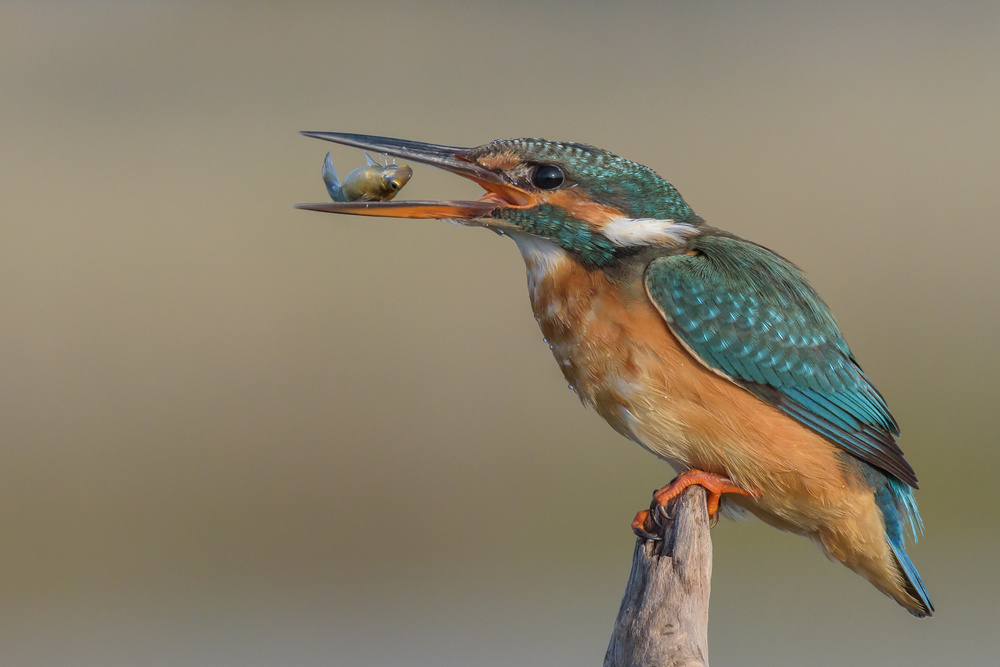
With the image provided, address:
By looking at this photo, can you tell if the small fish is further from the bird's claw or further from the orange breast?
the bird's claw

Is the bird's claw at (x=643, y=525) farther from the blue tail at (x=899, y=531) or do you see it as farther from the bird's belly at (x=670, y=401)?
the blue tail at (x=899, y=531)

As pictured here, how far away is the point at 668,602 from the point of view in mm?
2256

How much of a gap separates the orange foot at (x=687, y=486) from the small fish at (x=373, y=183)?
1.06 metres

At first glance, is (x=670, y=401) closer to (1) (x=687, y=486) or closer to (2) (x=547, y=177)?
(1) (x=687, y=486)

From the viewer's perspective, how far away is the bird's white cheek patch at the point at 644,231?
2.69 metres

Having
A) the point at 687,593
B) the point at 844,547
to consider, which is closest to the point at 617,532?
the point at 844,547

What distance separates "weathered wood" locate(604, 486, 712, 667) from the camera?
216cm

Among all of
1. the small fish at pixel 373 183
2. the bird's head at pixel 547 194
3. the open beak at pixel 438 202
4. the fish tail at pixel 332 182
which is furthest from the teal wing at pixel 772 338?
the fish tail at pixel 332 182

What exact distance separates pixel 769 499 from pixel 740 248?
0.68m

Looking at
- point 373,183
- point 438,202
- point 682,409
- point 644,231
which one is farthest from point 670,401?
point 373,183

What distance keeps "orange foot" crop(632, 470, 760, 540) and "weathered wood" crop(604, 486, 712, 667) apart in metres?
0.06

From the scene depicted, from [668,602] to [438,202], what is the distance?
1101 millimetres

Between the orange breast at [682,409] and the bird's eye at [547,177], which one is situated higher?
the bird's eye at [547,177]

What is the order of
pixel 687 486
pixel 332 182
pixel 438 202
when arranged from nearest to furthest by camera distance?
pixel 438 202
pixel 687 486
pixel 332 182
